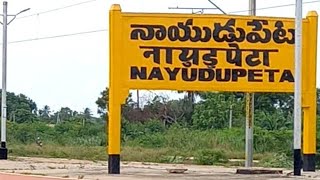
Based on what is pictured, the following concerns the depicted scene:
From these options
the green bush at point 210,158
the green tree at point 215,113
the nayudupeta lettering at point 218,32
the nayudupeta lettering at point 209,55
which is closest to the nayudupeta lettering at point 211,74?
the nayudupeta lettering at point 209,55

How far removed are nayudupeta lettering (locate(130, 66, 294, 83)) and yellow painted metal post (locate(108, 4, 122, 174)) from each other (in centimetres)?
66

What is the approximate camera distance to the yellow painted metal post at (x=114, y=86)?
29.1 metres

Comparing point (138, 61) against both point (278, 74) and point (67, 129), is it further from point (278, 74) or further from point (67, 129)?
point (67, 129)

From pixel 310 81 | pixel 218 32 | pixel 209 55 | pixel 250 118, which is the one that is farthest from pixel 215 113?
pixel 218 32

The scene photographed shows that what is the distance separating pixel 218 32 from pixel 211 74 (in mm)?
1435

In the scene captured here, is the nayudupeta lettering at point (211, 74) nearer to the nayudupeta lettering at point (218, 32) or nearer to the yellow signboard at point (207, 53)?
the yellow signboard at point (207, 53)

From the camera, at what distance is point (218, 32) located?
98.4 ft

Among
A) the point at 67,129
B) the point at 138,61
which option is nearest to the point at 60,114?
the point at 67,129

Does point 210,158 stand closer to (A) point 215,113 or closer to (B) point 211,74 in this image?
(B) point 211,74

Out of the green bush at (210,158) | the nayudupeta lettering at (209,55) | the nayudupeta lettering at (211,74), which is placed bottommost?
the green bush at (210,158)

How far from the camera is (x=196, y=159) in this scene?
43.4 meters

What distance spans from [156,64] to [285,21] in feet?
15.2

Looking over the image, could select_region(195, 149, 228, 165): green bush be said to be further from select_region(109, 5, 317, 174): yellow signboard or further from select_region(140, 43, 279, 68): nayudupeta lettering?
select_region(140, 43, 279, 68): nayudupeta lettering

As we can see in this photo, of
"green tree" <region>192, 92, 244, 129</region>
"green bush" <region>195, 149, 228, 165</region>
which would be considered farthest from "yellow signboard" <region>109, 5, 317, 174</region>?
"green tree" <region>192, 92, 244, 129</region>
